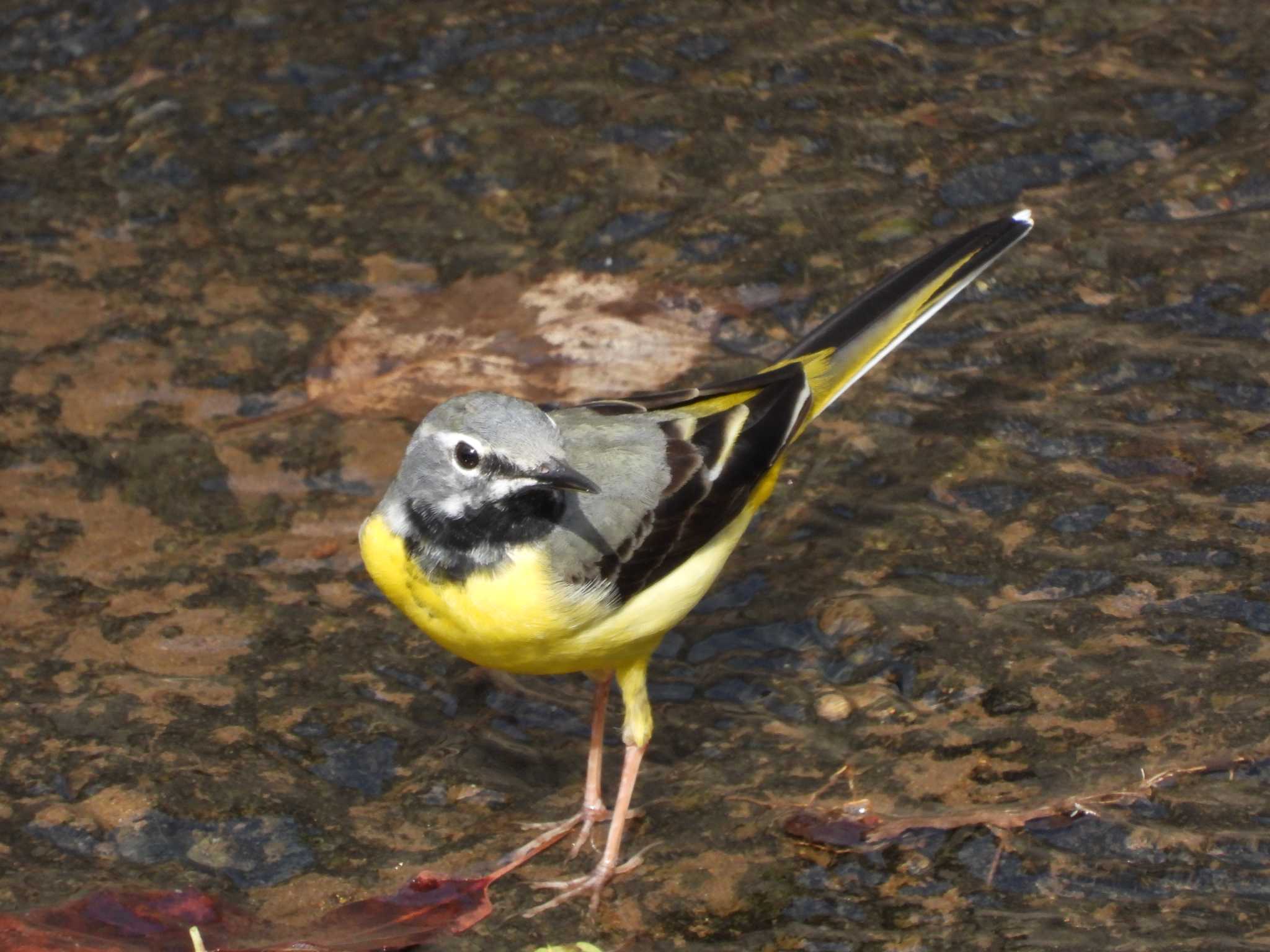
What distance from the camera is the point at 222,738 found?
6.11 metres

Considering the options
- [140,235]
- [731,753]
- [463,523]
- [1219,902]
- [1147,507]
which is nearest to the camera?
[1219,902]

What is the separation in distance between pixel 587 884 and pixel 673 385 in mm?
2991

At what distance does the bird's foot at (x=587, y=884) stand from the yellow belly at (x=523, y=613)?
0.71 metres

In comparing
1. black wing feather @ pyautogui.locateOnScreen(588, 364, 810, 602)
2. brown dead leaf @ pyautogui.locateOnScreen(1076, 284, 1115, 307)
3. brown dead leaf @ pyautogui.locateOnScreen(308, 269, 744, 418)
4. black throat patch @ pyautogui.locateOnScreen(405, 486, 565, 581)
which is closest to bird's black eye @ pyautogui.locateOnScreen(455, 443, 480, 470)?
black throat patch @ pyautogui.locateOnScreen(405, 486, 565, 581)

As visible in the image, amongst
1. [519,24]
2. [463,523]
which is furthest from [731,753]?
[519,24]

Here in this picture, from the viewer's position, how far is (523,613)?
538 cm

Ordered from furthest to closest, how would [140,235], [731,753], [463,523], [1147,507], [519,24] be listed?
[519,24]
[140,235]
[1147,507]
[731,753]
[463,523]

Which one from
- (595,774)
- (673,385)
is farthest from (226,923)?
(673,385)

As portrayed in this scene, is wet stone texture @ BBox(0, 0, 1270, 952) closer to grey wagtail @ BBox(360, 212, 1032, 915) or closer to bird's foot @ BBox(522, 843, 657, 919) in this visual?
bird's foot @ BBox(522, 843, 657, 919)

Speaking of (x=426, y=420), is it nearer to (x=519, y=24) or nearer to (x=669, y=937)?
(x=669, y=937)

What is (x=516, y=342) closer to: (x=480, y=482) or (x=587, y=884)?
(x=480, y=482)

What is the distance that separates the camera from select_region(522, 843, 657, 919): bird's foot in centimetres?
544

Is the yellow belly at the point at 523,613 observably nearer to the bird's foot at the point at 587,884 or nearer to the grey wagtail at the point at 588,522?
the grey wagtail at the point at 588,522

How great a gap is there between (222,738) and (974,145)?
542 cm
